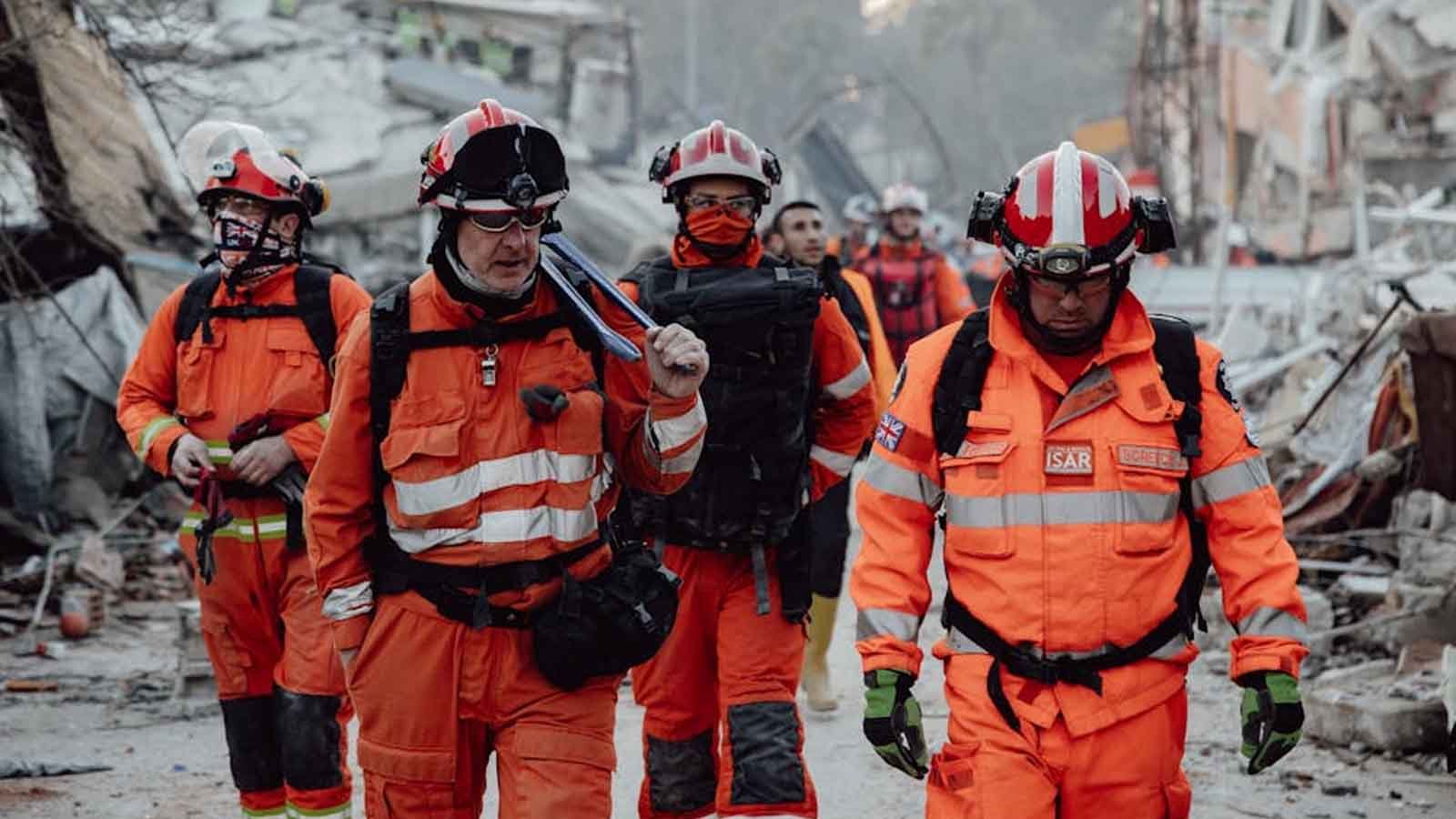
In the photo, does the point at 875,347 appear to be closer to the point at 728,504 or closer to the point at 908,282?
the point at 728,504

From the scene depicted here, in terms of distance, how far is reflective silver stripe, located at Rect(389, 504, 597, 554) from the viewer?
4.43 metres

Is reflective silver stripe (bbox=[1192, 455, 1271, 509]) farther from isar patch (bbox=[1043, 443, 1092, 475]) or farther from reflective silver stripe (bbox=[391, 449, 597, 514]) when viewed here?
reflective silver stripe (bbox=[391, 449, 597, 514])

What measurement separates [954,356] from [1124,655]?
2.43 ft

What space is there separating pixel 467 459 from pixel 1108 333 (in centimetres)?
143

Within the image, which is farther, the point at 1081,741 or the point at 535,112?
the point at 535,112

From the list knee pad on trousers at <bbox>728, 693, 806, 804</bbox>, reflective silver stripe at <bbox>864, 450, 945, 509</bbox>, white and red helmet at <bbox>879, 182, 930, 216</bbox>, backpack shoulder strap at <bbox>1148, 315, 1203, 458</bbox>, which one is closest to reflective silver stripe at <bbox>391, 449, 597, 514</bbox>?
reflective silver stripe at <bbox>864, 450, 945, 509</bbox>

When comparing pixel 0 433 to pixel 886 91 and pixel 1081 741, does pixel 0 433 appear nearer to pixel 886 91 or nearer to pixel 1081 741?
pixel 1081 741

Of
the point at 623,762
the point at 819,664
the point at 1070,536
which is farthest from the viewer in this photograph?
the point at 819,664

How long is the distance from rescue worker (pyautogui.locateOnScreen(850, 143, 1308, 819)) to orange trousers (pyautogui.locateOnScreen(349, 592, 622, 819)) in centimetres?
67

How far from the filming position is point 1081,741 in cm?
414

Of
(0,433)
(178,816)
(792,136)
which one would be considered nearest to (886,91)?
(792,136)

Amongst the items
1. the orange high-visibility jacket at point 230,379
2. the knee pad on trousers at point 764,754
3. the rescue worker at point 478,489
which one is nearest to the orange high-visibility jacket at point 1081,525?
the rescue worker at point 478,489

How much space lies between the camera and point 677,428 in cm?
450

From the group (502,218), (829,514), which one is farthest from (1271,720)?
(829,514)
